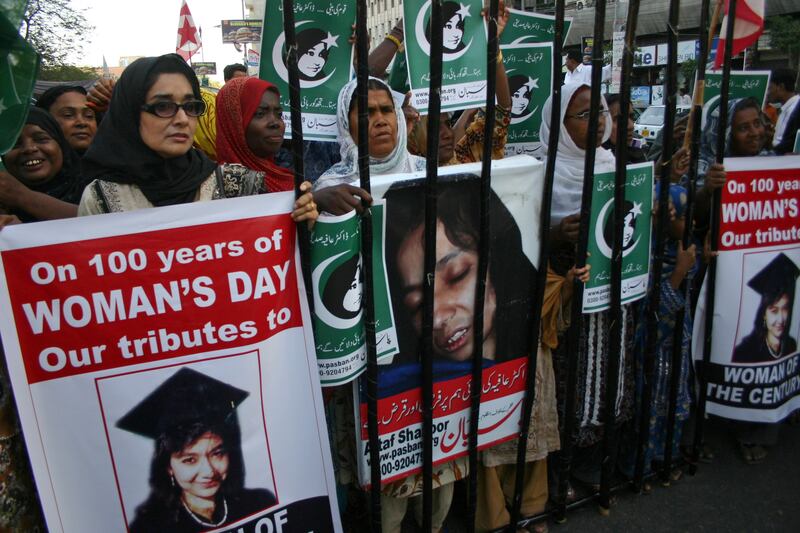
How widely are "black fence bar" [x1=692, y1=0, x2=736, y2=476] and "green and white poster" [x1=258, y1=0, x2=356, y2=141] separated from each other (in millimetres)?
1482

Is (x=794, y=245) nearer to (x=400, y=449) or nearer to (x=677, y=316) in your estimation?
(x=677, y=316)

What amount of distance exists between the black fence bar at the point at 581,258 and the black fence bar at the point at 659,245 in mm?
276

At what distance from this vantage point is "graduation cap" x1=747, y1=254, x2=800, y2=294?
262 cm

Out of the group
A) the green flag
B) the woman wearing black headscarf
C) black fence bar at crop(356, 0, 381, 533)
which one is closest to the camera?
the green flag

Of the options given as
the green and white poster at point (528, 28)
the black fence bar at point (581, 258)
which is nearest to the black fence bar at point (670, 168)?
the black fence bar at point (581, 258)

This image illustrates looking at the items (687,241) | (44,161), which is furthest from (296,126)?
(687,241)

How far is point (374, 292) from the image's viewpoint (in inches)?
73.8

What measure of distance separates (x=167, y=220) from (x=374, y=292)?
659 millimetres

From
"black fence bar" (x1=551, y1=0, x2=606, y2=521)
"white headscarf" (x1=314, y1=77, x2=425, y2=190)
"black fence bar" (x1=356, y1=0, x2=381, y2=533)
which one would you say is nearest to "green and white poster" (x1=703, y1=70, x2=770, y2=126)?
"black fence bar" (x1=551, y1=0, x2=606, y2=521)

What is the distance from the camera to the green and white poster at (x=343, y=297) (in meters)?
1.78

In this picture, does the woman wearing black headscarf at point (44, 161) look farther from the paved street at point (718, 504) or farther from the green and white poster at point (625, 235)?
the paved street at point (718, 504)

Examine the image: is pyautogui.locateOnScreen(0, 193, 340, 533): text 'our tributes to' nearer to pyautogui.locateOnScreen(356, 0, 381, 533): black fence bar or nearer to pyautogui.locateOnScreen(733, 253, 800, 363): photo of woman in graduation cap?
pyautogui.locateOnScreen(356, 0, 381, 533): black fence bar

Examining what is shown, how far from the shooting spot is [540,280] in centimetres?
215

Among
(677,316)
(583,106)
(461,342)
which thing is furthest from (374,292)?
(677,316)
